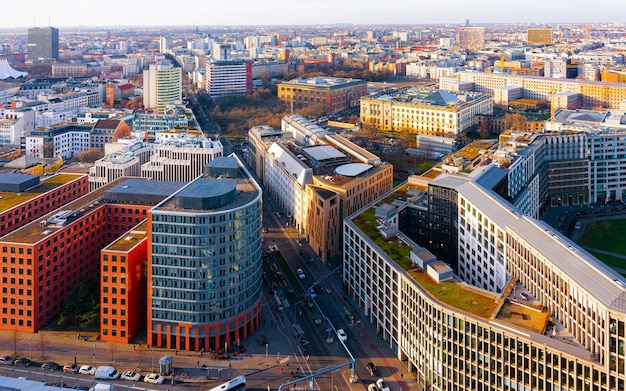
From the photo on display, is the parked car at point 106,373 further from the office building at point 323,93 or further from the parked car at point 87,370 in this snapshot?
the office building at point 323,93

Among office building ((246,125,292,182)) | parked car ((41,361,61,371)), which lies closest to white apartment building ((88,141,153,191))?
office building ((246,125,292,182))

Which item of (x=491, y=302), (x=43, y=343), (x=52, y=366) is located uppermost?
(x=491, y=302)

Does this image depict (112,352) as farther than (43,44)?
No

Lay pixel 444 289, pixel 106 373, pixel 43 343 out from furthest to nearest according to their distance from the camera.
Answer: pixel 43 343 < pixel 106 373 < pixel 444 289

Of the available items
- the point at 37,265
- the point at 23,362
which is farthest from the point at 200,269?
the point at 23,362

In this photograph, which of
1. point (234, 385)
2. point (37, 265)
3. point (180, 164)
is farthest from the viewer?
point (180, 164)

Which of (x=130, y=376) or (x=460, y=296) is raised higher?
(x=460, y=296)

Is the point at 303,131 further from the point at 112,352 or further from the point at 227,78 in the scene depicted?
the point at 227,78

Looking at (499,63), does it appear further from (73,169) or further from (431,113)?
(73,169)
